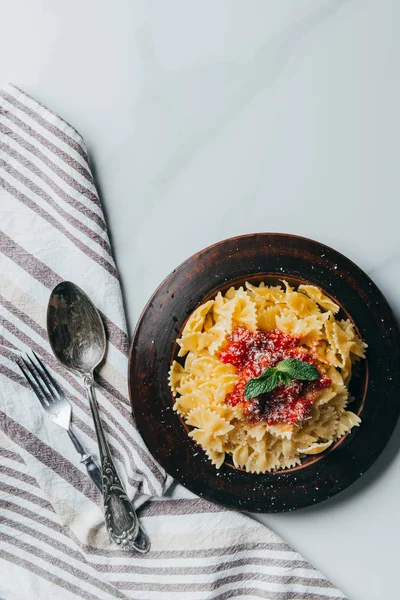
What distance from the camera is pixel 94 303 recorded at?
8.20 ft

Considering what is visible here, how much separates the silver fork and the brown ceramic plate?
0.90 feet

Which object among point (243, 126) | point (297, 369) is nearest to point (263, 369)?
point (297, 369)

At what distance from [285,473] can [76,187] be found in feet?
4.32

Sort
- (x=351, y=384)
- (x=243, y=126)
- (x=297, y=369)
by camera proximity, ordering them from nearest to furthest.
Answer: (x=297, y=369), (x=351, y=384), (x=243, y=126)

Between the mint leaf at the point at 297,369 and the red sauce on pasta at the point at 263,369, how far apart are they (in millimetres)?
36

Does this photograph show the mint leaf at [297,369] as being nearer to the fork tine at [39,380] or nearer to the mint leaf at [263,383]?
the mint leaf at [263,383]

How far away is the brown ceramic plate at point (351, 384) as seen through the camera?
7.84 ft

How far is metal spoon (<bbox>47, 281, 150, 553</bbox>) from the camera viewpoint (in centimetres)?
245

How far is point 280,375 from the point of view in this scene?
218 cm

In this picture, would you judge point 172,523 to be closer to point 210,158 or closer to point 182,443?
point 182,443

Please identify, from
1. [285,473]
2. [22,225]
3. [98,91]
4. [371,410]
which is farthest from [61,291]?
[371,410]

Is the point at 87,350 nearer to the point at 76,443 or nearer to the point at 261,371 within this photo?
the point at 76,443

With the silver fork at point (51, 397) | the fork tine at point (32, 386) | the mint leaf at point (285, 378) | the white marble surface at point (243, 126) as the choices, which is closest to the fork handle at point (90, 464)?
the silver fork at point (51, 397)

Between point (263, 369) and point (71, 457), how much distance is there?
85 cm
